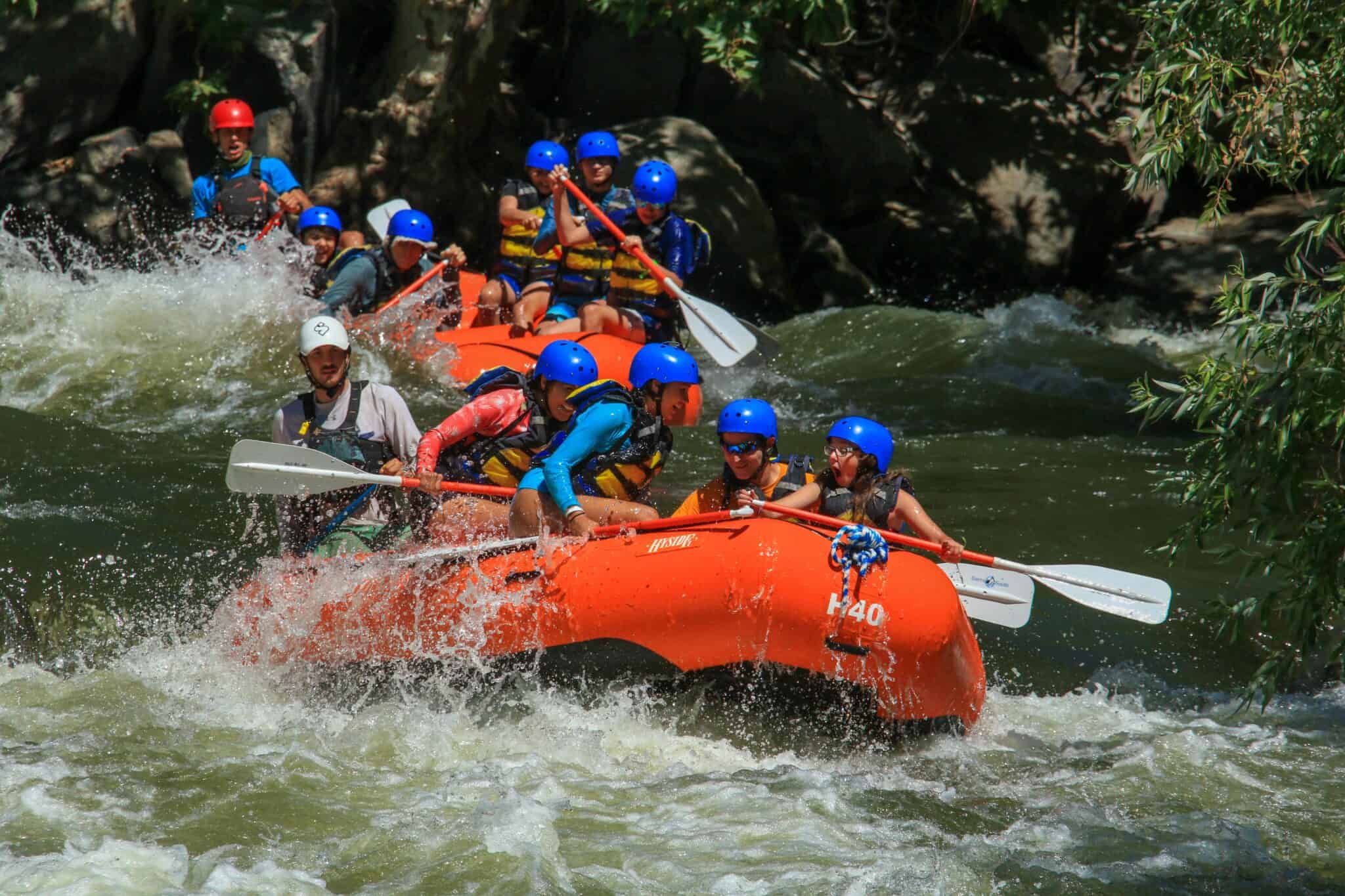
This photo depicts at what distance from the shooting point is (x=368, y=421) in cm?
595

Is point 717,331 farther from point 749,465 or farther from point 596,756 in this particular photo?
point 596,756

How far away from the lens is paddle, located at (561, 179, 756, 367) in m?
9.16

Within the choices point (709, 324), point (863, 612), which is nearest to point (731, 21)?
point (709, 324)

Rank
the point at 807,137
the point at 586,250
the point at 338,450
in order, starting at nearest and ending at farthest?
1. the point at 338,450
2. the point at 586,250
3. the point at 807,137

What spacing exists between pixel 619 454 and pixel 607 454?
0.05 m

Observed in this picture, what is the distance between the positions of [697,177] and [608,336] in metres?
4.85

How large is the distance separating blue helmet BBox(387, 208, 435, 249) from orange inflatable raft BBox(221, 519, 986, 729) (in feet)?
17.3

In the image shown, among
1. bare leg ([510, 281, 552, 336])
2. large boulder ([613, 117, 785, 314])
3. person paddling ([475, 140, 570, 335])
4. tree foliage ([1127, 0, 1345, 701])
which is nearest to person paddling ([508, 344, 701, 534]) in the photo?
tree foliage ([1127, 0, 1345, 701])

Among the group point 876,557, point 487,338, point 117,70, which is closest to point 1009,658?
point 876,557

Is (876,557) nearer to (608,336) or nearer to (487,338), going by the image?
(608,336)

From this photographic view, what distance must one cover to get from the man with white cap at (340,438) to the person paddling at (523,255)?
14.4ft

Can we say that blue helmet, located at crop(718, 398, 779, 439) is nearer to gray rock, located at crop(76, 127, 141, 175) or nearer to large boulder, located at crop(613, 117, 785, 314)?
large boulder, located at crop(613, 117, 785, 314)

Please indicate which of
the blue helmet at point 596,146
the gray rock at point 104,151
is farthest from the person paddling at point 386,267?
the gray rock at point 104,151

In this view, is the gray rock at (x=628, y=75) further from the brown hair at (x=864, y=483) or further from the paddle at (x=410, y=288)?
the brown hair at (x=864, y=483)
